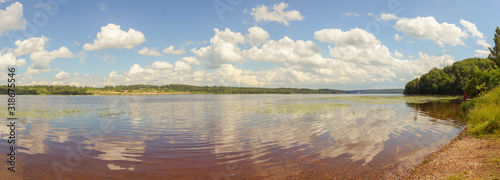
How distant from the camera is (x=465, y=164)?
33.6 feet

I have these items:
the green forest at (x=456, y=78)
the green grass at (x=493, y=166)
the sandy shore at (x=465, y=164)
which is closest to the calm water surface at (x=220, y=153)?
the sandy shore at (x=465, y=164)

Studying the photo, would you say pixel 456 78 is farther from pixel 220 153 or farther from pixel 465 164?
pixel 220 153

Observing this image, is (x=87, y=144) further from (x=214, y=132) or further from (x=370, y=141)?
(x=370, y=141)

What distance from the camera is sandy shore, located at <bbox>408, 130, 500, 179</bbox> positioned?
8.88 m

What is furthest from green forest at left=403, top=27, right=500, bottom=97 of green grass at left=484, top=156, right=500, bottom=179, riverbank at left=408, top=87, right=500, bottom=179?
green grass at left=484, top=156, right=500, bottom=179

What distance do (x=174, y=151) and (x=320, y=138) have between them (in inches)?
439

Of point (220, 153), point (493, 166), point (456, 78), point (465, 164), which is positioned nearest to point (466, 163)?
point (465, 164)

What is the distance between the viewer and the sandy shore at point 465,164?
8875mm

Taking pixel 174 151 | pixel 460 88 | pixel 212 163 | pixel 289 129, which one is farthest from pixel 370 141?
pixel 460 88

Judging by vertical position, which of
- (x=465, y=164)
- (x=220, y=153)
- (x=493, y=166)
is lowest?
(x=220, y=153)

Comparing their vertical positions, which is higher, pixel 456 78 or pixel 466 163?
pixel 456 78

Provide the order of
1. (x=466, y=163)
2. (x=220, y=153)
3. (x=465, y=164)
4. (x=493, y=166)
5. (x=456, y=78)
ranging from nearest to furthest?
(x=493, y=166) → (x=465, y=164) → (x=466, y=163) → (x=220, y=153) → (x=456, y=78)

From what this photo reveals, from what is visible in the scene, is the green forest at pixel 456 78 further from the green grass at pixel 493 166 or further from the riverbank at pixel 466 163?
the green grass at pixel 493 166

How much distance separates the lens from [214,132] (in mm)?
21531
